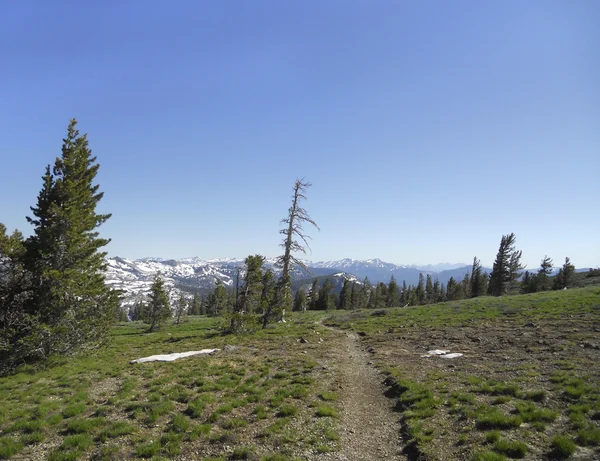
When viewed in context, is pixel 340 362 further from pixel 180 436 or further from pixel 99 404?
pixel 99 404

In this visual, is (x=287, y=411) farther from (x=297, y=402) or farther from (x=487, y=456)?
(x=487, y=456)

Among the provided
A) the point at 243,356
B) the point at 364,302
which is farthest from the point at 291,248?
the point at 364,302

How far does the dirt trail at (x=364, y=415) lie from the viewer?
29.5ft

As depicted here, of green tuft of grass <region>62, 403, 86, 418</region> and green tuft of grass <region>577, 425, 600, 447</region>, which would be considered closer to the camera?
green tuft of grass <region>577, 425, 600, 447</region>

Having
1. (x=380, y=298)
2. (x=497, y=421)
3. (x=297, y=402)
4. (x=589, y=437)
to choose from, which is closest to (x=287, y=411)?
(x=297, y=402)

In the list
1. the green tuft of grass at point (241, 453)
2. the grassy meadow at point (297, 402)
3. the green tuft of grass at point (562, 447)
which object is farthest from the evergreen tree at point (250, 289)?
the green tuft of grass at point (562, 447)

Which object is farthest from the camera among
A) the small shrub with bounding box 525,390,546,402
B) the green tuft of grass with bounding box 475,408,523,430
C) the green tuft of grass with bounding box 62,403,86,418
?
the green tuft of grass with bounding box 62,403,86,418

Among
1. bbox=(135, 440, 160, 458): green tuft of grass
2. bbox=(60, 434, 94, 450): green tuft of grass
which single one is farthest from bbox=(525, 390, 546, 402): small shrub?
bbox=(60, 434, 94, 450): green tuft of grass

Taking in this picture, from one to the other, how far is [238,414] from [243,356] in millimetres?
9457

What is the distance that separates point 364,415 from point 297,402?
2.75m

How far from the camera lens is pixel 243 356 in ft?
68.5

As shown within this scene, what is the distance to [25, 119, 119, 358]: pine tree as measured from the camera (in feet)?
66.6

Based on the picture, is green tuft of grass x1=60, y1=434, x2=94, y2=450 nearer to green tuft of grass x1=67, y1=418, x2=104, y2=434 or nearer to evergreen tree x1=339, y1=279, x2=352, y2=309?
green tuft of grass x1=67, y1=418, x2=104, y2=434

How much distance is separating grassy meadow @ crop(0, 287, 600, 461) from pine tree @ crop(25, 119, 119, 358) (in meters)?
2.18
